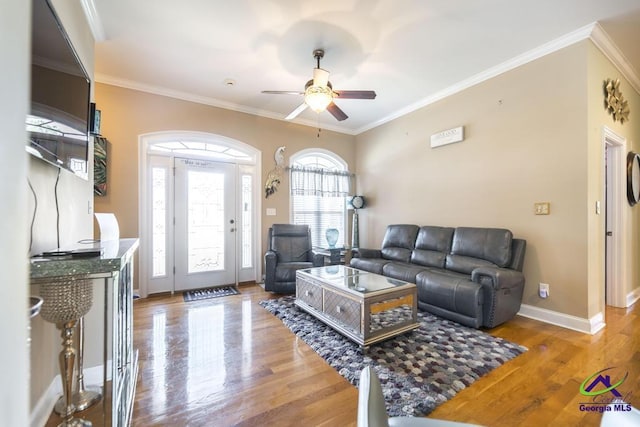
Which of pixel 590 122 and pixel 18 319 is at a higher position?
pixel 590 122

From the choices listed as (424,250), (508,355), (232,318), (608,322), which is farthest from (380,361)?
(608,322)

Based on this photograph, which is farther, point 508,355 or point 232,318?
point 232,318

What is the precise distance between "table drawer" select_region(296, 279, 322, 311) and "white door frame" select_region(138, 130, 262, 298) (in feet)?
5.23

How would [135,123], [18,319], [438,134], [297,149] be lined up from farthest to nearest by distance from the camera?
1. [297,149]
2. [438,134]
3. [135,123]
4. [18,319]

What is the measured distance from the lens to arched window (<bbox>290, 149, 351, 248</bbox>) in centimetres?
509

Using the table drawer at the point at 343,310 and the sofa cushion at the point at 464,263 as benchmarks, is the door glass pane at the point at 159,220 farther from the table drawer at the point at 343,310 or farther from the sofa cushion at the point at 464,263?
the sofa cushion at the point at 464,263

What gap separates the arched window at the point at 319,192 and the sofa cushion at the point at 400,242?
1443mm

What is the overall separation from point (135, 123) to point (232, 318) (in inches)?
115

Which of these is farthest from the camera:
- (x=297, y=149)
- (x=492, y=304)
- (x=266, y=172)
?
(x=297, y=149)

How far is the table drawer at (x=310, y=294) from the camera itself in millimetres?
2883

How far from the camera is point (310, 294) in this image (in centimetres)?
303

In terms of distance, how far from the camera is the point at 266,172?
4695 millimetres

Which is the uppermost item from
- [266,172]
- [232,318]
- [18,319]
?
[266,172]

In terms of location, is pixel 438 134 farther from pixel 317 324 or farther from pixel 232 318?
pixel 232 318
